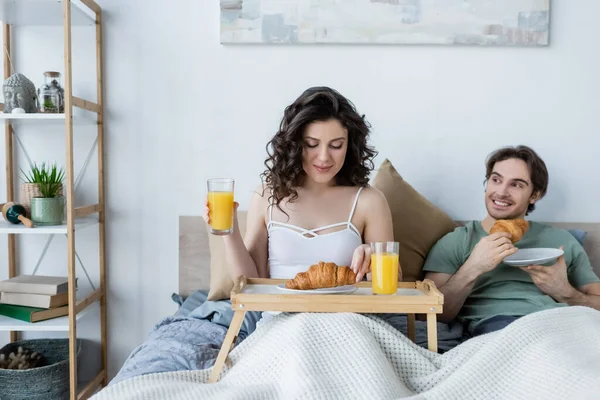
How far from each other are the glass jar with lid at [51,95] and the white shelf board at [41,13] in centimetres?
24

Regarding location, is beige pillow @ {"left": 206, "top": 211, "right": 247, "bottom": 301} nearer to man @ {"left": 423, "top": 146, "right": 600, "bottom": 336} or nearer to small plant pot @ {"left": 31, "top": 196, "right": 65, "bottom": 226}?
small plant pot @ {"left": 31, "top": 196, "right": 65, "bottom": 226}

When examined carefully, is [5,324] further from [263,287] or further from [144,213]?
[263,287]

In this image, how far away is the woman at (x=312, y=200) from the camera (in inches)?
71.6

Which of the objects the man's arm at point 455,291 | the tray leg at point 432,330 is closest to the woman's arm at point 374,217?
the man's arm at point 455,291

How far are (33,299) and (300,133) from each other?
1.24 meters

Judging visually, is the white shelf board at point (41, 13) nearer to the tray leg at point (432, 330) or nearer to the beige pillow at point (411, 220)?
the beige pillow at point (411, 220)

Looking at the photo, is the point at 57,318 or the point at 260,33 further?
the point at 260,33

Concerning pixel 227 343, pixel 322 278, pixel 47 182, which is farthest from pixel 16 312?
pixel 322 278

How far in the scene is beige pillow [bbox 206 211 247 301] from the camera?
2230 mm

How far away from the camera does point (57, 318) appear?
226 centimetres

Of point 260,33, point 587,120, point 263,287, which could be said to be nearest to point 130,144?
point 260,33

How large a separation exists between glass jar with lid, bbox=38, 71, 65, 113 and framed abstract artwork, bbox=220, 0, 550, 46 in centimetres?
69

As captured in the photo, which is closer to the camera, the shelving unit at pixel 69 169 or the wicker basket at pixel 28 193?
the shelving unit at pixel 69 169

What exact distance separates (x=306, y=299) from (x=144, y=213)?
1.35 metres
